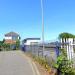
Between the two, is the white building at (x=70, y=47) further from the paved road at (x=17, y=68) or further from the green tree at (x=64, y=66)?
the paved road at (x=17, y=68)

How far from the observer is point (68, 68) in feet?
39.2

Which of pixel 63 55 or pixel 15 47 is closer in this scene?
pixel 63 55

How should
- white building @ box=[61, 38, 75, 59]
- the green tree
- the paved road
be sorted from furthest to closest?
the paved road < white building @ box=[61, 38, 75, 59] < the green tree

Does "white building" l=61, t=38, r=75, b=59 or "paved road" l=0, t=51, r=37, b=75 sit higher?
"white building" l=61, t=38, r=75, b=59

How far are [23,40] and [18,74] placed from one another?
72225 mm

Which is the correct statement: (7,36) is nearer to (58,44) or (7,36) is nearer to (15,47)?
(15,47)

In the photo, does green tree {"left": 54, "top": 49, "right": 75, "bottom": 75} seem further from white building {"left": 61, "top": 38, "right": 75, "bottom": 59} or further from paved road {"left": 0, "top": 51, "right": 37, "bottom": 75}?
paved road {"left": 0, "top": 51, "right": 37, "bottom": 75}

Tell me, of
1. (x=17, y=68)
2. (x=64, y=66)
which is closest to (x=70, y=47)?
(x=64, y=66)

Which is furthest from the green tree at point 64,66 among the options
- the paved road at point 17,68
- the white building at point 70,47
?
the paved road at point 17,68

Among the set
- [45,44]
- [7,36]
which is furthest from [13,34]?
[45,44]

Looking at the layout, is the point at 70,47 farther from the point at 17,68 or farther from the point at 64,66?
the point at 17,68

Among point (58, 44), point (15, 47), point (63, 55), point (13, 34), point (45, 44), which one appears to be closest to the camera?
point (63, 55)

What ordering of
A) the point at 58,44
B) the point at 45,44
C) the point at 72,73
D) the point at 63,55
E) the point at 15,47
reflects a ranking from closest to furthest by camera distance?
the point at 72,73 → the point at 63,55 → the point at 58,44 → the point at 45,44 → the point at 15,47

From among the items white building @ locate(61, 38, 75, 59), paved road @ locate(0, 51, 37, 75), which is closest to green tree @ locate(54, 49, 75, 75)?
white building @ locate(61, 38, 75, 59)
